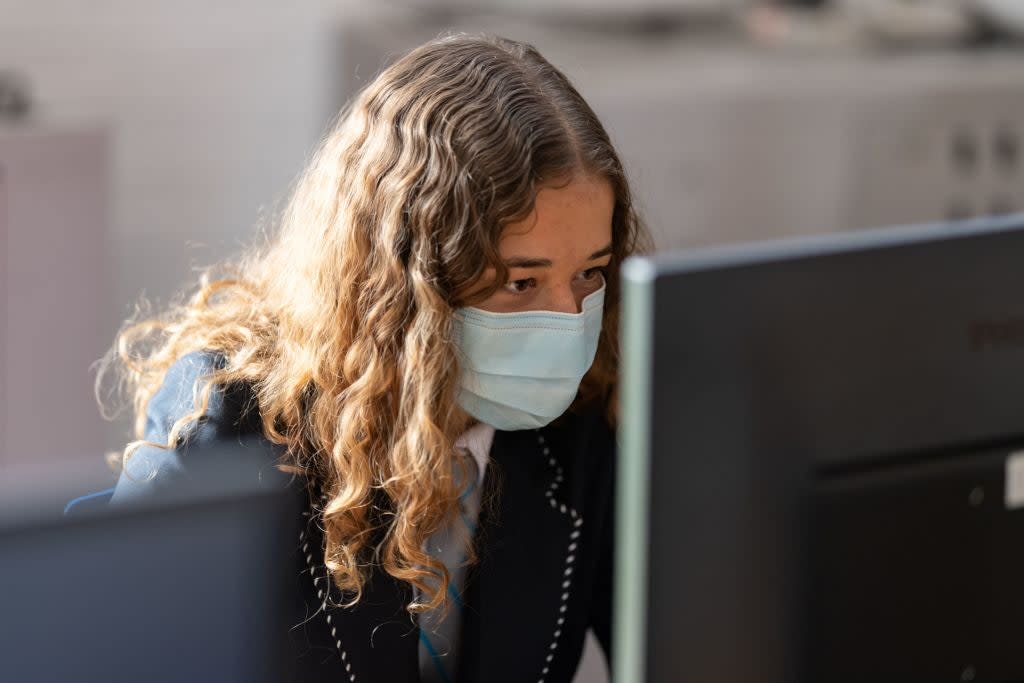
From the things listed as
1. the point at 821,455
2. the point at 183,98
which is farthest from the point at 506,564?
the point at 183,98

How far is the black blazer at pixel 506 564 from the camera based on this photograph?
100cm

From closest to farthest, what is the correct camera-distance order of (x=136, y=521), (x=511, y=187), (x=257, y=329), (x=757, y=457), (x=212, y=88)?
(x=136, y=521) → (x=757, y=457) → (x=511, y=187) → (x=257, y=329) → (x=212, y=88)

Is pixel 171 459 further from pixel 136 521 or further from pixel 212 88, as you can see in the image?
pixel 212 88

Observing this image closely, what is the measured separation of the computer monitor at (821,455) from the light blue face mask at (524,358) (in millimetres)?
335

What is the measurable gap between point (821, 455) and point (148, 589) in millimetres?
331

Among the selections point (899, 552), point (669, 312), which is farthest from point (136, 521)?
point (899, 552)

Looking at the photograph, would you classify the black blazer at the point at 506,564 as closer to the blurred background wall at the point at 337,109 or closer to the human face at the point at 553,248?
the human face at the point at 553,248

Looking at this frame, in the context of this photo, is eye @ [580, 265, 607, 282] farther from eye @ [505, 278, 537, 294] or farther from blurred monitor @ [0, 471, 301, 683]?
blurred monitor @ [0, 471, 301, 683]

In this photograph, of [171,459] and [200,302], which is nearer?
[171,459]

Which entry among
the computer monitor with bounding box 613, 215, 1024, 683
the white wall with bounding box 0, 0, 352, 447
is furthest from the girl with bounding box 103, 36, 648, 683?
the white wall with bounding box 0, 0, 352, 447

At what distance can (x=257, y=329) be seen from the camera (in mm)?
1152

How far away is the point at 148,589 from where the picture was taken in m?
0.57

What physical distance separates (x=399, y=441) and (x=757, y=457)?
0.41 meters

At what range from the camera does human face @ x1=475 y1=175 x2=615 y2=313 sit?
3.29ft
